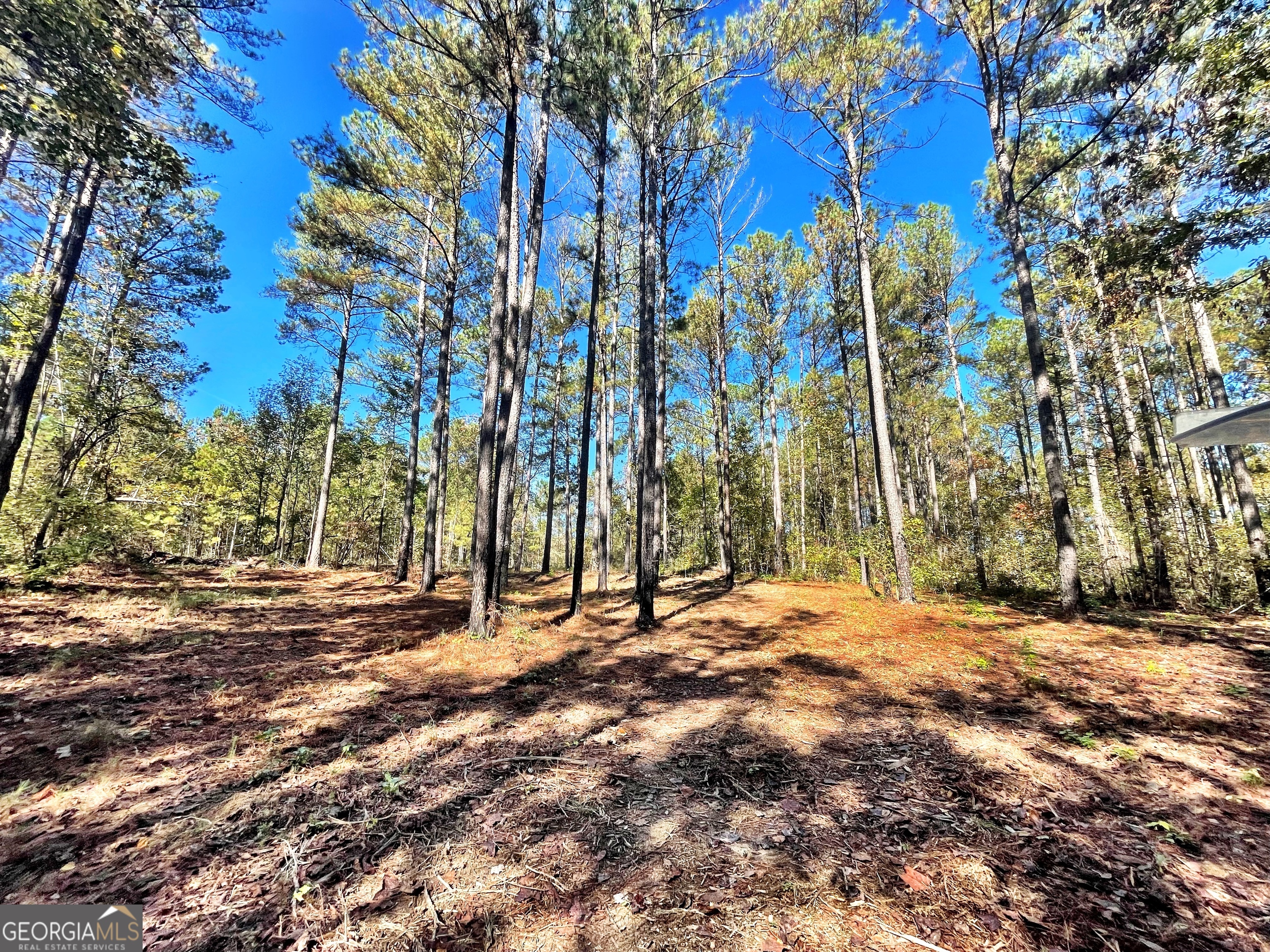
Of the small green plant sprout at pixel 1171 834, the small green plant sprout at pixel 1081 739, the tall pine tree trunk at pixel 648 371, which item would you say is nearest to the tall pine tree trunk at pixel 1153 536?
the small green plant sprout at pixel 1081 739

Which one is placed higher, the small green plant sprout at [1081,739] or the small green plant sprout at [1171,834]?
the small green plant sprout at [1081,739]

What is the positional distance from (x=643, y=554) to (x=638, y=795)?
5.17 meters

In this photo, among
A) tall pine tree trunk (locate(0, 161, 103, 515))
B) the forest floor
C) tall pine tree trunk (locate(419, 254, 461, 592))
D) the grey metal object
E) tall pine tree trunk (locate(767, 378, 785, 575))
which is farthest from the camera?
tall pine tree trunk (locate(767, 378, 785, 575))

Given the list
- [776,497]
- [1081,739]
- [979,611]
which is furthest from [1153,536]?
[776,497]

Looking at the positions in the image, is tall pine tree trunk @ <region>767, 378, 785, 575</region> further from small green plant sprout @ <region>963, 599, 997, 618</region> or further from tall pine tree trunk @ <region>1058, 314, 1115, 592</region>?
tall pine tree trunk @ <region>1058, 314, 1115, 592</region>

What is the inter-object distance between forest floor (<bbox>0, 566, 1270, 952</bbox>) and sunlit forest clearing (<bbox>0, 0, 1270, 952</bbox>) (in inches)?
1.1

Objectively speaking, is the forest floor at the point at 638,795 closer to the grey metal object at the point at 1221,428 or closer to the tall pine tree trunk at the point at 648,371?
the tall pine tree trunk at the point at 648,371

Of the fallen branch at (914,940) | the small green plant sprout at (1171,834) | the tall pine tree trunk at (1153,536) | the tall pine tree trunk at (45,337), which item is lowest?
the fallen branch at (914,940)

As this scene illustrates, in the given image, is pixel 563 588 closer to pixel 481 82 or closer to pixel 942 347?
pixel 481 82

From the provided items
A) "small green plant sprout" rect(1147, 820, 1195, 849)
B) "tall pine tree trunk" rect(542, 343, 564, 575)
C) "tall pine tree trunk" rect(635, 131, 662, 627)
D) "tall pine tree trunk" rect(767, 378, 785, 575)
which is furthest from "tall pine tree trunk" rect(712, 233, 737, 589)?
"small green plant sprout" rect(1147, 820, 1195, 849)

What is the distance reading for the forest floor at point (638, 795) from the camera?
172 centimetres

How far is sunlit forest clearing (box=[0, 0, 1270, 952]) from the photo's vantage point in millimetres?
1952

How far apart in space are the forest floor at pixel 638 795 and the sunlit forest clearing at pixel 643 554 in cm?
3

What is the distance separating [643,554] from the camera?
775 cm
